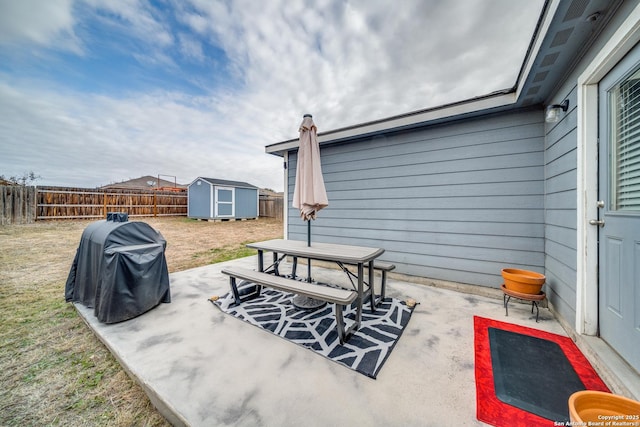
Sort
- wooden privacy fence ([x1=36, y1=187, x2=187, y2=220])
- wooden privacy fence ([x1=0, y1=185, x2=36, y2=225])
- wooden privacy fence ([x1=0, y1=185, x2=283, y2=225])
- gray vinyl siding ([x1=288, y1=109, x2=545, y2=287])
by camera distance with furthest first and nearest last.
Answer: wooden privacy fence ([x1=36, y1=187, x2=187, y2=220]) < wooden privacy fence ([x1=0, y1=185, x2=283, y2=225]) < wooden privacy fence ([x1=0, y1=185, x2=36, y2=225]) < gray vinyl siding ([x1=288, y1=109, x2=545, y2=287])

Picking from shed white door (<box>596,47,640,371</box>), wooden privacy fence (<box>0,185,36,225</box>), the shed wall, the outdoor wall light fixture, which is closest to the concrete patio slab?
shed white door (<box>596,47,640,371</box>)

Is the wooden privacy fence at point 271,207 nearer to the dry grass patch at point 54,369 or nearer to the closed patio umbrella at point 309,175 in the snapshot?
the dry grass patch at point 54,369

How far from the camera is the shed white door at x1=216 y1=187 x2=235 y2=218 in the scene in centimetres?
1266

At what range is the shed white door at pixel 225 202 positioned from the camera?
12.7 meters

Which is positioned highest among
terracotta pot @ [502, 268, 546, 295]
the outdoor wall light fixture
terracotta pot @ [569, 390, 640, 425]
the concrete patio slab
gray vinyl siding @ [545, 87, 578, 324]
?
the outdoor wall light fixture

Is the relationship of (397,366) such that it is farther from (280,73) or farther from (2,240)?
(2,240)

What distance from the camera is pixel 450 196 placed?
3301 millimetres

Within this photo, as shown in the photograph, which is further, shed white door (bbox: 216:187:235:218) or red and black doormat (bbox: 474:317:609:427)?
shed white door (bbox: 216:187:235:218)

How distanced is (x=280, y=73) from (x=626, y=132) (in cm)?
547

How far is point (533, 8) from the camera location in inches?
129

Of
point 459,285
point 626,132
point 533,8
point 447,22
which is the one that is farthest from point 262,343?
point 533,8

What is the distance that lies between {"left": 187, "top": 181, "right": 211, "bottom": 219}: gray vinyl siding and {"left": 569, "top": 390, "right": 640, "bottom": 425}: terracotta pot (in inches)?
542

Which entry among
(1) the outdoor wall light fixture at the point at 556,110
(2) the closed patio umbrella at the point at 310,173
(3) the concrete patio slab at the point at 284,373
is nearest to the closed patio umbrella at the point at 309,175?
(2) the closed patio umbrella at the point at 310,173

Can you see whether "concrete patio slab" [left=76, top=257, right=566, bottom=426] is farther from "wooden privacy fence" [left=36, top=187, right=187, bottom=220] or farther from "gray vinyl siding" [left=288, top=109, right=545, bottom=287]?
"wooden privacy fence" [left=36, top=187, right=187, bottom=220]
